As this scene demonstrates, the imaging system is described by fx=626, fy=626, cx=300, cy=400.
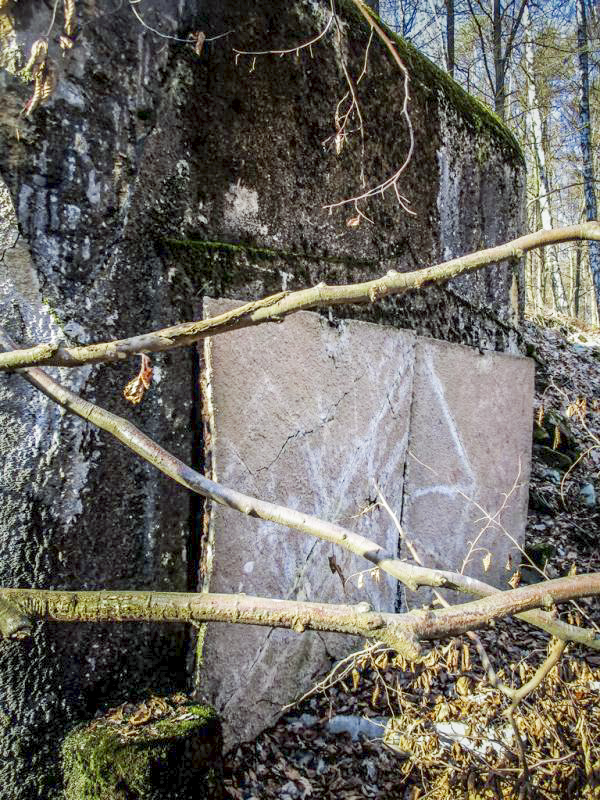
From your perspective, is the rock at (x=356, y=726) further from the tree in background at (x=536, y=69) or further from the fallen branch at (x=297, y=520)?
the tree in background at (x=536, y=69)

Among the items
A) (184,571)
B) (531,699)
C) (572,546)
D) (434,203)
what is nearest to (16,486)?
(184,571)

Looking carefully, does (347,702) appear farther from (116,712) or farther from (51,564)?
(51,564)

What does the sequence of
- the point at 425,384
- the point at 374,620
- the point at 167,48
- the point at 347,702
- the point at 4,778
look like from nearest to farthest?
the point at 374,620 < the point at 4,778 < the point at 167,48 < the point at 347,702 < the point at 425,384

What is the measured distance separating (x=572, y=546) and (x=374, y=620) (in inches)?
122

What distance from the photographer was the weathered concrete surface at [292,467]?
6.78 ft

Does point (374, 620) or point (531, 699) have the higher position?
point (374, 620)

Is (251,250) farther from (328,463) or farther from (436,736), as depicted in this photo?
(436,736)

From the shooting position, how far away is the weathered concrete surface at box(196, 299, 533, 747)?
2082 mm

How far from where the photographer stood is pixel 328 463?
8.04 ft

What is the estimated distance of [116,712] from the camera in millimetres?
1773

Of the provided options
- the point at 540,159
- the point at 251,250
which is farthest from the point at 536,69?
the point at 251,250

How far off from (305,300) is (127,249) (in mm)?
996

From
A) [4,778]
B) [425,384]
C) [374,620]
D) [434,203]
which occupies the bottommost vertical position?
[4,778]

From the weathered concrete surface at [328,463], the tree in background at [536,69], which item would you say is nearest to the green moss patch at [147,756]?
the weathered concrete surface at [328,463]
